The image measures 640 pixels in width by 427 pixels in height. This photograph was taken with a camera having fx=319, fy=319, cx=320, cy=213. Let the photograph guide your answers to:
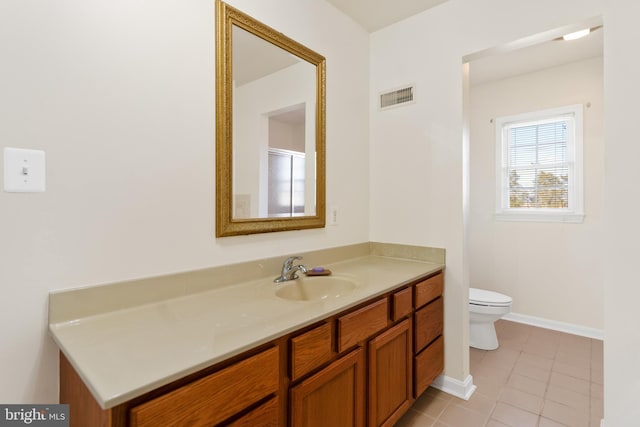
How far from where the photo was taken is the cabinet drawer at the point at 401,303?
1570mm

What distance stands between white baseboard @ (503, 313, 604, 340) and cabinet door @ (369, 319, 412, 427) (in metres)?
2.16

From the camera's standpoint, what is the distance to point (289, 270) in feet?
5.51

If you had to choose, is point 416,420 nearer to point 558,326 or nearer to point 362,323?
point 362,323

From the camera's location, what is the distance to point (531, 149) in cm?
319

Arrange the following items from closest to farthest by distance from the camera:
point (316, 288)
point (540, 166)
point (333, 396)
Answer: point (333, 396)
point (316, 288)
point (540, 166)

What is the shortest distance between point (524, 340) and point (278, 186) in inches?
103

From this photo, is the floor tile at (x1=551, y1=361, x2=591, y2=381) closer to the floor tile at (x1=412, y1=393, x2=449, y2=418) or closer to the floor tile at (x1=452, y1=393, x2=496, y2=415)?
the floor tile at (x1=452, y1=393, x2=496, y2=415)

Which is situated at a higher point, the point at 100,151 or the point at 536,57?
the point at 536,57

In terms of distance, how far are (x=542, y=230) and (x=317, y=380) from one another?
9.61 ft

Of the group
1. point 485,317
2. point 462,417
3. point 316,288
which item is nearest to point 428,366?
point 462,417

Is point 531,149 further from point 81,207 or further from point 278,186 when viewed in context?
point 81,207

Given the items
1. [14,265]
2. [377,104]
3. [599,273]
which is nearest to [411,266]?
[377,104]

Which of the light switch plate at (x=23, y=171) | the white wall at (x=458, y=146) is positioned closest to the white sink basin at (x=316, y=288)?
the white wall at (x=458, y=146)

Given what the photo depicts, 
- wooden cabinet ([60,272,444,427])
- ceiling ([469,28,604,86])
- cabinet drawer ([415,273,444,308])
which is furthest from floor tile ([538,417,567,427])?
ceiling ([469,28,604,86])
